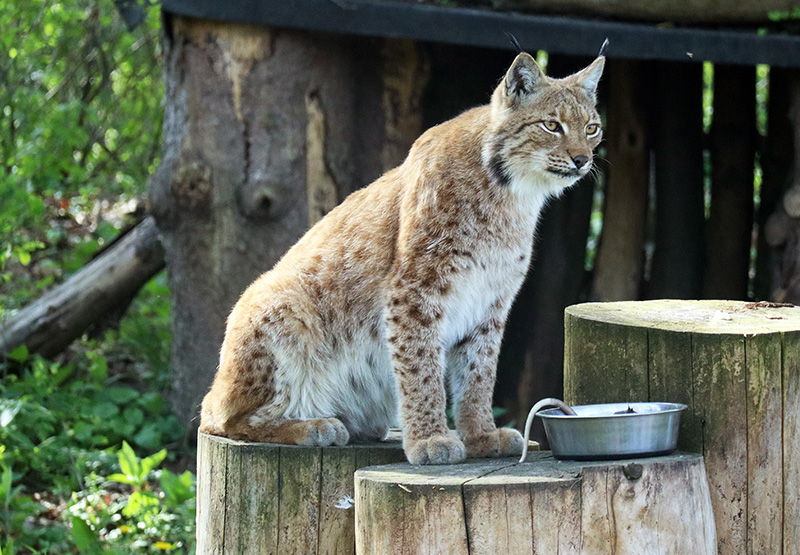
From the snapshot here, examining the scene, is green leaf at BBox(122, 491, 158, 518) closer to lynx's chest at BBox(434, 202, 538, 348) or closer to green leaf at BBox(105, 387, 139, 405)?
green leaf at BBox(105, 387, 139, 405)

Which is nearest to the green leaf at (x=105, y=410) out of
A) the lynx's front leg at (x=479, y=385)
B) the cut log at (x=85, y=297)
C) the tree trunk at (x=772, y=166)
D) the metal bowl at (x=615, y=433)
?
the cut log at (x=85, y=297)

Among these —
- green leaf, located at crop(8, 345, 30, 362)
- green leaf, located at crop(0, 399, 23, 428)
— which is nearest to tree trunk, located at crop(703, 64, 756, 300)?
green leaf, located at crop(0, 399, 23, 428)

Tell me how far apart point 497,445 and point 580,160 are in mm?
1077

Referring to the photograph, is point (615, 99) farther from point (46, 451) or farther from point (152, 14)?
point (46, 451)

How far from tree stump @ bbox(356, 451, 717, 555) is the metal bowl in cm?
5

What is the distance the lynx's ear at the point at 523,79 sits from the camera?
3.58 metres

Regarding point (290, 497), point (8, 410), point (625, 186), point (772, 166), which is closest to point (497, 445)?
point (290, 497)

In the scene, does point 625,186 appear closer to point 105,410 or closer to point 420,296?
point 420,296

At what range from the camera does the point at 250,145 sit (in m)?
5.57

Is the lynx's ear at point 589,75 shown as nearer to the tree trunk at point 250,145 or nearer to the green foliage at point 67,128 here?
the tree trunk at point 250,145

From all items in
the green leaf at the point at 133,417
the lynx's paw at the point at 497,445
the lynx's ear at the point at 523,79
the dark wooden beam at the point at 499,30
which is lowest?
the green leaf at the point at 133,417

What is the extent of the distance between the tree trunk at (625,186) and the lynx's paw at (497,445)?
9.99ft

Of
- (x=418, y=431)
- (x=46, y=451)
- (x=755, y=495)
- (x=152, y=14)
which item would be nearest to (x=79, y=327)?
(x=46, y=451)

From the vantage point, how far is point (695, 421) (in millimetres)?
2955
